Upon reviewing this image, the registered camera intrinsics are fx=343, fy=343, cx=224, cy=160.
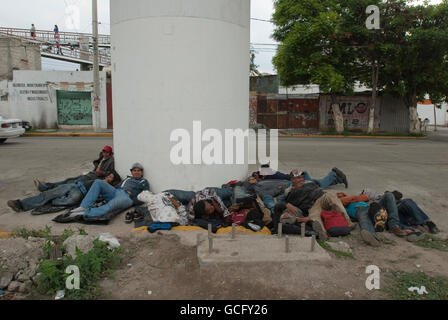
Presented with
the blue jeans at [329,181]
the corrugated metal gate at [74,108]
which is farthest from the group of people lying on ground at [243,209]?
the corrugated metal gate at [74,108]

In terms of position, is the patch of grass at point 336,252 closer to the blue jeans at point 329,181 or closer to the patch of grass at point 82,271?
the patch of grass at point 82,271

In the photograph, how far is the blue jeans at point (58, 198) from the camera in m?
5.47

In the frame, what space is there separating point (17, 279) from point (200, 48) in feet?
13.8

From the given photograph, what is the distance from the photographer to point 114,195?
17.9 feet

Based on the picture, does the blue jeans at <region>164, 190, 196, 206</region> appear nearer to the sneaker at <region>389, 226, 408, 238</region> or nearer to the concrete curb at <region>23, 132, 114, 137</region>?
the sneaker at <region>389, 226, 408, 238</region>

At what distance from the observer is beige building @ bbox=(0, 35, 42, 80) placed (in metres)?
22.5

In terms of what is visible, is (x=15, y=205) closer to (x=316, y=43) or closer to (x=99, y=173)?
(x=99, y=173)

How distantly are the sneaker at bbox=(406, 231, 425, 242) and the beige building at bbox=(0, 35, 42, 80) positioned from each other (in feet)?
83.6

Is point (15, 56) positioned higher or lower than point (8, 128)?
higher

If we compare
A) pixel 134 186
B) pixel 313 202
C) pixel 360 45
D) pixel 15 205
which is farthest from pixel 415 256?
pixel 360 45

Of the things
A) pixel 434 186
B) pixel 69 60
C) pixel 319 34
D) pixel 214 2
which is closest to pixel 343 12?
pixel 319 34

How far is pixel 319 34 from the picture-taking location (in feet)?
55.3

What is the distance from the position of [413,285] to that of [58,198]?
5099 mm
